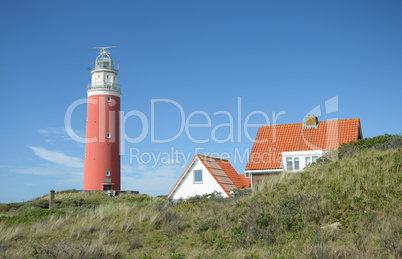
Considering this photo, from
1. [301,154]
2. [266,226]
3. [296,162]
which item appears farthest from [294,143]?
[266,226]

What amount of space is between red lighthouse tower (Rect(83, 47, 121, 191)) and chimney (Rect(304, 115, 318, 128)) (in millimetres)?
22589

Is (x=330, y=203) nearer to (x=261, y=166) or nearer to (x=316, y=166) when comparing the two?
(x=316, y=166)

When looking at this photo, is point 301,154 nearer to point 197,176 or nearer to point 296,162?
point 296,162

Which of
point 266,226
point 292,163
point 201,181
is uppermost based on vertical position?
point 292,163

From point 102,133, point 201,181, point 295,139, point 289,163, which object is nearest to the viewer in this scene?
point 289,163

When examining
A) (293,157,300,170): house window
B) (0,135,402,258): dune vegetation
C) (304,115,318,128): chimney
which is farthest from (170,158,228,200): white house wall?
(0,135,402,258): dune vegetation

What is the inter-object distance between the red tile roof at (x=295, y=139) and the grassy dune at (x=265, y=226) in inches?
431

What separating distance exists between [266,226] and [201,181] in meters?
16.6

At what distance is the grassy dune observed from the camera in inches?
438

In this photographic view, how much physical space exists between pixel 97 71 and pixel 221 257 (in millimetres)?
39143

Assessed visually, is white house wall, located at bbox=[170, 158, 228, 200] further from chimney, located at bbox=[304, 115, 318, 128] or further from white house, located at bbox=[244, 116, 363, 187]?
chimney, located at bbox=[304, 115, 318, 128]

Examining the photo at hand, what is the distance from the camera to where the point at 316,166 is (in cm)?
1980

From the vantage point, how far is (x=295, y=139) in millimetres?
30547

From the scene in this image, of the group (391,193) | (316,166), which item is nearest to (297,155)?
(316,166)
